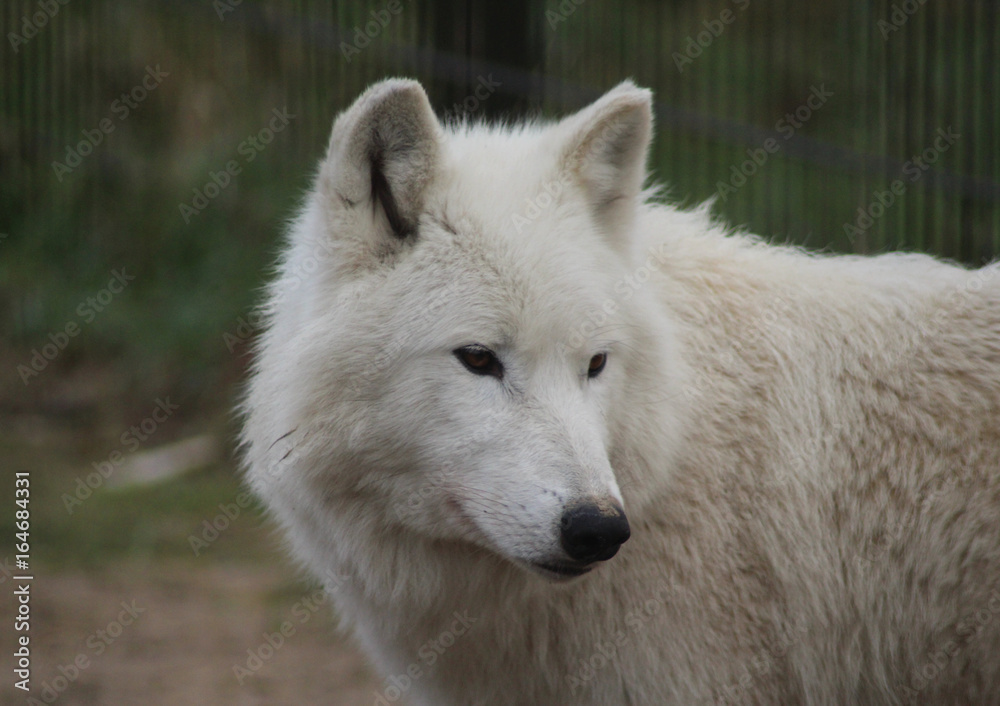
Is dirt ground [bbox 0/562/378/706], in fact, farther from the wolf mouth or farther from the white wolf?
the wolf mouth

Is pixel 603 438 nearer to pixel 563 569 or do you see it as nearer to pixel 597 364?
pixel 597 364

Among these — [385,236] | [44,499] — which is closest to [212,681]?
[44,499]

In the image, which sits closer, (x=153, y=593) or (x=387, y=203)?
(x=387, y=203)

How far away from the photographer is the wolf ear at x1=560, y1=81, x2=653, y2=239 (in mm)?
2955

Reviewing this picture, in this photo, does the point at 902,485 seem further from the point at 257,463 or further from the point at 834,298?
the point at 257,463

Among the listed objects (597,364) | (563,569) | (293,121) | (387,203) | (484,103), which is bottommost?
(293,121)

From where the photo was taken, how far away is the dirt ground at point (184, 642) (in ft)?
17.4

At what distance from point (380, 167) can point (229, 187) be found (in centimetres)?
700

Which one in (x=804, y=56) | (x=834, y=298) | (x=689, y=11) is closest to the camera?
(x=834, y=298)

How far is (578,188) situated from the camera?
3.05 meters

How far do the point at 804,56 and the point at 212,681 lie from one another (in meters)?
7.54

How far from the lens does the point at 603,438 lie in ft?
9.36

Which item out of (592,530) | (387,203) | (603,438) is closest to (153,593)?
(387,203)

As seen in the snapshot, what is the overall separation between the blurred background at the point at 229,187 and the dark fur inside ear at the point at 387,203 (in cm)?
321
